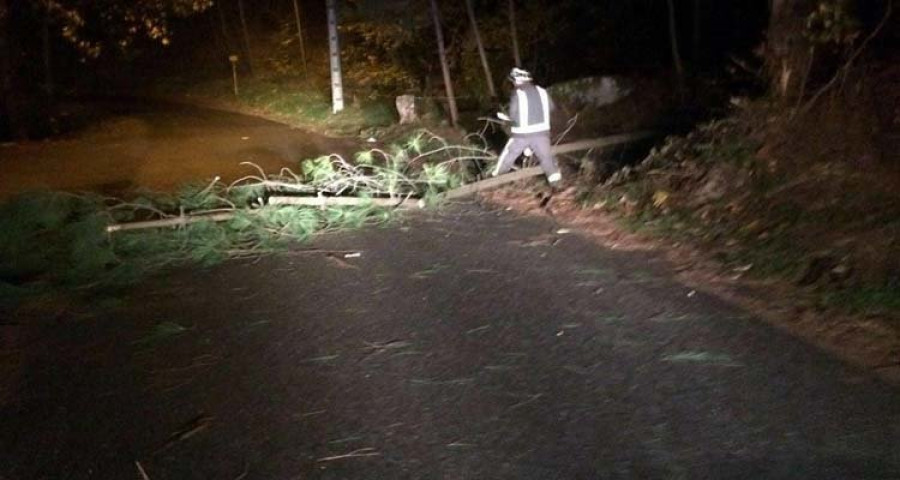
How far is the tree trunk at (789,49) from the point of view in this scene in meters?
9.69

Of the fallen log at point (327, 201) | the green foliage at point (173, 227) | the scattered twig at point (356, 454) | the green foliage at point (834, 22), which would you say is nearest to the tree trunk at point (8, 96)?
the green foliage at point (173, 227)

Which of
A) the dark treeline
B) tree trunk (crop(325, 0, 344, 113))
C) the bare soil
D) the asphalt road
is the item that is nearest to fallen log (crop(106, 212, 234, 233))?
the asphalt road

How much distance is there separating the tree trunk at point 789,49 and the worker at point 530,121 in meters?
2.71

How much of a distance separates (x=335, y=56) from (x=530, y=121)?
38.0ft

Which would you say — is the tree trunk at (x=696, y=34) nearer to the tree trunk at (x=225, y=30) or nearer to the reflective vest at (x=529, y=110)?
the reflective vest at (x=529, y=110)

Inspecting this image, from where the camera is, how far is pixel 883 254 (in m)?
6.98

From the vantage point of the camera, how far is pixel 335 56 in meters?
21.3

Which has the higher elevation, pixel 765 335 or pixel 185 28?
pixel 185 28

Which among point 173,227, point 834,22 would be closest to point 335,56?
point 173,227

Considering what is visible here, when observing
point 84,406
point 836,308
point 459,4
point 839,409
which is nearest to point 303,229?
point 84,406

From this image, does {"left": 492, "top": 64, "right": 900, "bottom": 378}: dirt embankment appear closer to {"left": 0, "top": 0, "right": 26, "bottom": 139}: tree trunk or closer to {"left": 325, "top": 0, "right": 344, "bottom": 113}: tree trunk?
{"left": 325, "top": 0, "right": 344, "bottom": 113}: tree trunk

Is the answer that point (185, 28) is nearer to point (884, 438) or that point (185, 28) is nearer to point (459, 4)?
point (459, 4)

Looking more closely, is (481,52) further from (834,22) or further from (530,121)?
(834,22)

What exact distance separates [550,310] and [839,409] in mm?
2423
